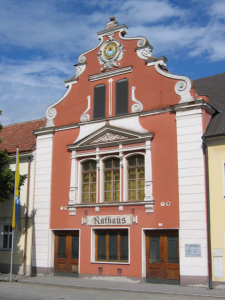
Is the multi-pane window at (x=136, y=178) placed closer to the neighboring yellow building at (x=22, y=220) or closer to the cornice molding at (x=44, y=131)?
the cornice molding at (x=44, y=131)

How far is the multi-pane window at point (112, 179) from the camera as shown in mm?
18625

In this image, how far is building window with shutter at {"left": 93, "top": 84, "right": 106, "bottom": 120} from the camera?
1977 centimetres

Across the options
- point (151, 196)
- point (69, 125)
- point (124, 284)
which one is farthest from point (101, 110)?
point (124, 284)

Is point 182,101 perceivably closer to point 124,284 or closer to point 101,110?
point 101,110

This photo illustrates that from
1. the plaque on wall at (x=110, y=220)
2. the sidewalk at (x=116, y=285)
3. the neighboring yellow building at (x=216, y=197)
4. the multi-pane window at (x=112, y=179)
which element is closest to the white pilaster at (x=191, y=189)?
the neighboring yellow building at (x=216, y=197)

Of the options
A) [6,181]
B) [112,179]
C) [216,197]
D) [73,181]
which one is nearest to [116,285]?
[112,179]

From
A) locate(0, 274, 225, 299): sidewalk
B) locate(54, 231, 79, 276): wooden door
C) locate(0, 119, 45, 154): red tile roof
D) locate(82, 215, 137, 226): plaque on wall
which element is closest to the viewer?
locate(0, 274, 225, 299): sidewalk

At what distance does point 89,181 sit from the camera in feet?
64.1

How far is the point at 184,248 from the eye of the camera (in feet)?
52.7

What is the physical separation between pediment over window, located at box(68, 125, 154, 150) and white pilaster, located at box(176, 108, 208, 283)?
161 centimetres

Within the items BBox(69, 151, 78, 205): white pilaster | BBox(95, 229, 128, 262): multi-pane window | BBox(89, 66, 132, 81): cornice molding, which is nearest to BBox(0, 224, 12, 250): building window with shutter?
BBox(69, 151, 78, 205): white pilaster

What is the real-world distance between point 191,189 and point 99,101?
6534 mm

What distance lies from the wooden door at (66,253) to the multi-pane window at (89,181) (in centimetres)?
179

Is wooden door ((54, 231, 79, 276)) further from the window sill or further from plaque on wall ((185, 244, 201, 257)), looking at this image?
plaque on wall ((185, 244, 201, 257))
